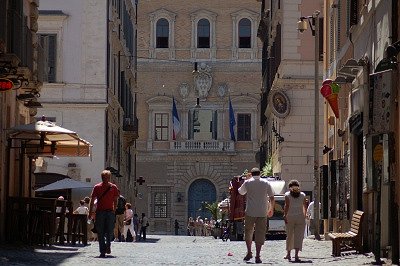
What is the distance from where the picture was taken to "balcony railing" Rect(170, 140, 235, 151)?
92.1 m

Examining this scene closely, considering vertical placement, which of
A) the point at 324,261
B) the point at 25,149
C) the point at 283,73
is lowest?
the point at 324,261

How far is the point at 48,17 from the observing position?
51781 mm

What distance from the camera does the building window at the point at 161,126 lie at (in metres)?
92.6

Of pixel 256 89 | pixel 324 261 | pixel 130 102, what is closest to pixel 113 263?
pixel 324 261

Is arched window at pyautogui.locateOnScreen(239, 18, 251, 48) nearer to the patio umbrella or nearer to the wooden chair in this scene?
the patio umbrella

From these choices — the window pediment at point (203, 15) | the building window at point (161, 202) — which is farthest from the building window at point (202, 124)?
the window pediment at point (203, 15)

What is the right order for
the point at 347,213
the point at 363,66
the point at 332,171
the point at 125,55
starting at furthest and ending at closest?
the point at 125,55 < the point at 332,171 < the point at 347,213 < the point at 363,66

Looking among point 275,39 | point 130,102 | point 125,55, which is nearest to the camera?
point 275,39

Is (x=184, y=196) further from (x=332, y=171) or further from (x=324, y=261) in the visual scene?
(x=324, y=261)

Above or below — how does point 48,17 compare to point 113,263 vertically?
above

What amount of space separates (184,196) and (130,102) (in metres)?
22.9

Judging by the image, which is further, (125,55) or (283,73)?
(125,55)

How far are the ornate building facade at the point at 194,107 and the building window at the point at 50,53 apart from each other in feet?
130

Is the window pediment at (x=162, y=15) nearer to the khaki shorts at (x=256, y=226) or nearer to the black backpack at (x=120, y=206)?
the black backpack at (x=120, y=206)
